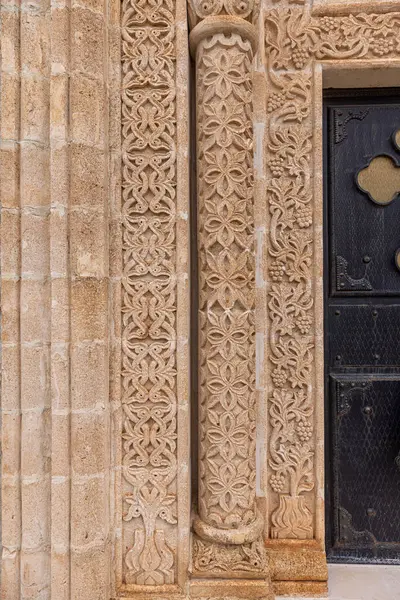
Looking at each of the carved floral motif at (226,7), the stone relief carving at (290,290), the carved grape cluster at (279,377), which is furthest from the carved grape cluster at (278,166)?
the carved grape cluster at (279,377)

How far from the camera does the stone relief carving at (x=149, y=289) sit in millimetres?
1493

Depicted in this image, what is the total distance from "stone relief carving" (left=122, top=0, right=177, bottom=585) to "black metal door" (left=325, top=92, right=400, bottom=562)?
89 centimetres

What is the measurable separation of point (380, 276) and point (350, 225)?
306 millimetres

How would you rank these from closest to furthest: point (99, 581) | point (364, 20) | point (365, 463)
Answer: point (99, 581) → point (364, 20) → point (365, 463)

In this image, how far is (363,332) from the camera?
1.87 m

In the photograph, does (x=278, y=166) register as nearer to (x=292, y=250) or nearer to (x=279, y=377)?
(x=292, y=250)

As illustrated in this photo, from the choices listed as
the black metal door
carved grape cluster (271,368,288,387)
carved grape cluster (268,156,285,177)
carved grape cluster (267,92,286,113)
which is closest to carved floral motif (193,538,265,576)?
the black metal door

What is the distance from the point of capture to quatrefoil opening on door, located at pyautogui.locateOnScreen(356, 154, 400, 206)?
187 cm

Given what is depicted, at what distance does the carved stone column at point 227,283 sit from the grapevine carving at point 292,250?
0.83 feet

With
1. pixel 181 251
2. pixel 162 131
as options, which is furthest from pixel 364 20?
pixel 181 251

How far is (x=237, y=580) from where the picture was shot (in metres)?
1.47

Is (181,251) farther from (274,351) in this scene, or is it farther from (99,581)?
(99,581)

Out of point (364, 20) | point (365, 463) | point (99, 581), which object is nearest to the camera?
point (99, 581)

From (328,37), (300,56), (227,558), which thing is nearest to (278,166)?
(300,56)
